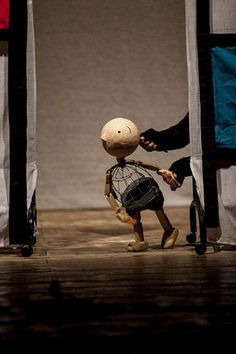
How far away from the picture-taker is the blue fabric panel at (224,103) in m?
4.75

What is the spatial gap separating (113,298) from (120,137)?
133cm

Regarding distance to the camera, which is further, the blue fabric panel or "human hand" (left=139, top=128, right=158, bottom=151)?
"human hand" (left=139, top=128, right=158, bottom=151)

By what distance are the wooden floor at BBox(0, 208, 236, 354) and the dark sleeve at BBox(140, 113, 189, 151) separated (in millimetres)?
592

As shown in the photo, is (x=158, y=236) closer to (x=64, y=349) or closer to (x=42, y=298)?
(x=42, y=298)

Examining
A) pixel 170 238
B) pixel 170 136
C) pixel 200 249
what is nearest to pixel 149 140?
pixel 170 136

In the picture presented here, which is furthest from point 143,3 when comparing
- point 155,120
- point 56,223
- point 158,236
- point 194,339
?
point 194,339

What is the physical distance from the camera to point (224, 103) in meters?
4.77

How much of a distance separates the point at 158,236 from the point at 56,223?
1285 mm

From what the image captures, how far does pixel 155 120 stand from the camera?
26.4 feet

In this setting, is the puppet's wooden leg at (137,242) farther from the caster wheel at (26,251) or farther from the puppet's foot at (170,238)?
the caster wheel at (26,251)

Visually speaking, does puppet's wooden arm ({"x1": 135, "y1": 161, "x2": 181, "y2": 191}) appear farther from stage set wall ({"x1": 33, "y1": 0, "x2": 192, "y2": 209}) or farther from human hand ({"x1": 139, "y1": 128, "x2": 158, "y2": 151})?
stage set wall ({"x1": 33, "y1": 0, "x2": 192, "y2": 209})

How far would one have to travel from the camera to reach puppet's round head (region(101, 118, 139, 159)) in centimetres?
467

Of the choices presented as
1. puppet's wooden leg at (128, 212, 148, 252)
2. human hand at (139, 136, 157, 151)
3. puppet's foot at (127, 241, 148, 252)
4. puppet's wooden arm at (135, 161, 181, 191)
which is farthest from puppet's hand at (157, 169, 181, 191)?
puppet's foot at (127, 241, 148, 252)

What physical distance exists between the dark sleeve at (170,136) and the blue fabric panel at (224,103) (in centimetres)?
34
